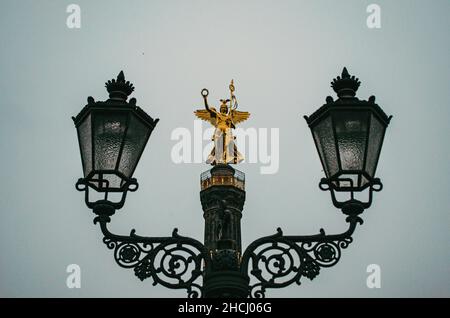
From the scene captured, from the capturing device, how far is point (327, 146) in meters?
6.64

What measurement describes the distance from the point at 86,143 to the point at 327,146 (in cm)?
171

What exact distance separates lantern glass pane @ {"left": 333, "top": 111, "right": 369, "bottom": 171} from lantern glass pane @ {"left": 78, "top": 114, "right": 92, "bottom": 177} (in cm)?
174

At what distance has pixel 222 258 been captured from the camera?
645 centimetres

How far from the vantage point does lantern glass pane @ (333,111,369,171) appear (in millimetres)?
6551

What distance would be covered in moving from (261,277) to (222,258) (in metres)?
0.36

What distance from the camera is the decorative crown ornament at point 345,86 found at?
22.9 feet

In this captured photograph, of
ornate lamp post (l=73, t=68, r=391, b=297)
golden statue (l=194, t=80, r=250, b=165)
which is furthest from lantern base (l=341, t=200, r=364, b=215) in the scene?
golden statue (l=194, t=80, r=250, b=165)

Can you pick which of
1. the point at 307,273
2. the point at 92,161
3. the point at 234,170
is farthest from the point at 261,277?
the point at 234,170

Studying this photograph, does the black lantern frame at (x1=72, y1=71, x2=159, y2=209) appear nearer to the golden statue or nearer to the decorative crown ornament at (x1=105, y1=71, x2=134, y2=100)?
the decorative crown ornament at (x1=105, y1=71, x2=134, y2=100)

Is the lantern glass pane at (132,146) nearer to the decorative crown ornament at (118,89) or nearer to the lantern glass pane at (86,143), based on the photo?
the lantern glass pane at (86,143)

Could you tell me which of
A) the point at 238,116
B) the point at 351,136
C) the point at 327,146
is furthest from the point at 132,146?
the point at 238,116

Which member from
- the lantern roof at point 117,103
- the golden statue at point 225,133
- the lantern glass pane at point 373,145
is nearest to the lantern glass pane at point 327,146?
the lantern glass pane at point 373,145
